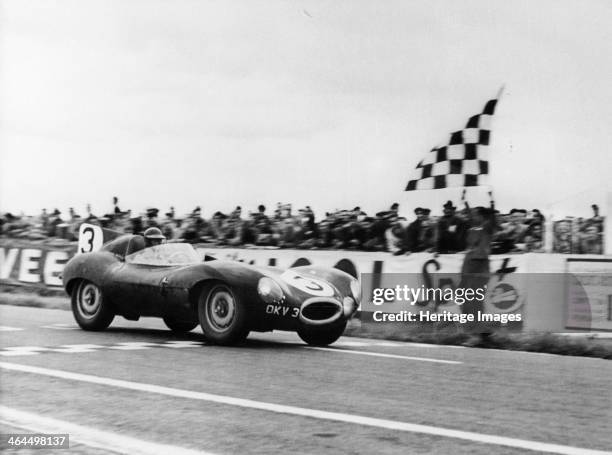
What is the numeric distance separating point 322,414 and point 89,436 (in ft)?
4.01

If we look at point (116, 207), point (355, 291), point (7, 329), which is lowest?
point (7, 329)

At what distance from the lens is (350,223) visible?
39.3 feet

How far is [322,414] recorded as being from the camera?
4539 millimetres

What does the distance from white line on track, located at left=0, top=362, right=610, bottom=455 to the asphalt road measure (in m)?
0.01

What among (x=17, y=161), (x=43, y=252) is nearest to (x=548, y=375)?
(x=17, y=161)

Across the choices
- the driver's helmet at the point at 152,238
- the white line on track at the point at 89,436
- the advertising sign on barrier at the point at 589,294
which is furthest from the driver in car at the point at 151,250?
the advertising sign on barrier at the point at 589,294

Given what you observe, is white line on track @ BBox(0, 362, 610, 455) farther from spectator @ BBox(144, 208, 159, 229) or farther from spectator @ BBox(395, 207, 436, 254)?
spectator @ BBox(144, 208, 159, 229)

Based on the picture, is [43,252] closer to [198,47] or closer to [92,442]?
[198,47]

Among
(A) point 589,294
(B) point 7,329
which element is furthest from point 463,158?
(B) point 7,329

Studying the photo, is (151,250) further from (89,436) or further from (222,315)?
(89,436)

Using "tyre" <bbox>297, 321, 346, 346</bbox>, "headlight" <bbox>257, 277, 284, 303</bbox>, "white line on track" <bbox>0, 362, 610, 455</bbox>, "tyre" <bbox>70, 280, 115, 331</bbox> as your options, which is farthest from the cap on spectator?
"white line on track" <bbox>0, 362, 610, 455</bbox>

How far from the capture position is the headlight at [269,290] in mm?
7824

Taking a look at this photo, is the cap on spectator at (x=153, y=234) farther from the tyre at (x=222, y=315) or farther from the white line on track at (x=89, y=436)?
the white line on track at (x=89, y=436)

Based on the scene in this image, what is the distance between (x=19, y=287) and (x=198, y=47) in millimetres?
9184
